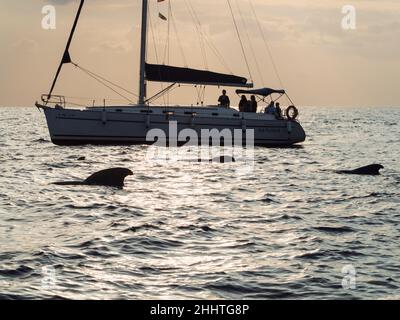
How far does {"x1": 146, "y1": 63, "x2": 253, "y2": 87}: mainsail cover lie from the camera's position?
41594 millimetres

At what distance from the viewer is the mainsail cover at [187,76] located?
4159 cm

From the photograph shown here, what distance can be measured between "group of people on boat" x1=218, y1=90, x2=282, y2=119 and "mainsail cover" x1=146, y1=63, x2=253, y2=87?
1052 mm

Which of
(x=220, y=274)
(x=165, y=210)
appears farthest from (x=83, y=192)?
(x=220, y=274)

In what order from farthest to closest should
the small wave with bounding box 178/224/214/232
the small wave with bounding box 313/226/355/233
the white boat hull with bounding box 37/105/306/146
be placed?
the white boat hull with bounding box 37/105/306/146 < the small wave with bounding box 313/226/355/233 < the small wave with bounding box 178/224/214/232

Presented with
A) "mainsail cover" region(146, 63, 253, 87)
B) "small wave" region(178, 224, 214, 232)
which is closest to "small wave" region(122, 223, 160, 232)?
"small wave" region(178, 224, 214, 232)

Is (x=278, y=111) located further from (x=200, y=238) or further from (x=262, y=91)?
(x=200, y=238)

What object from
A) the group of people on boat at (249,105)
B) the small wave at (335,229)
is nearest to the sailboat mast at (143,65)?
the group of people on boat at (249,105)

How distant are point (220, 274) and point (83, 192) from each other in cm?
1126

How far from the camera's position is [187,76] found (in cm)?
4234

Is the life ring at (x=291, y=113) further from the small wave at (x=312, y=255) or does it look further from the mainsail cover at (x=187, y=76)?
the small wave at (x=312, y=255)

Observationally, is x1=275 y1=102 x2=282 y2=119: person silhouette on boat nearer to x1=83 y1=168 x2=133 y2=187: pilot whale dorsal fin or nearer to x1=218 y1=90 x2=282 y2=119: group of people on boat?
x1=218 y1=90 x2=282 y2=119: group of people on boat

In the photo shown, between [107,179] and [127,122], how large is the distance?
57.4 feet

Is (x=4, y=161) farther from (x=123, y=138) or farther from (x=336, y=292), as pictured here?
(x=336, y=292)

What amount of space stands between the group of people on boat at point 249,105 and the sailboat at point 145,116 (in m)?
0.48
